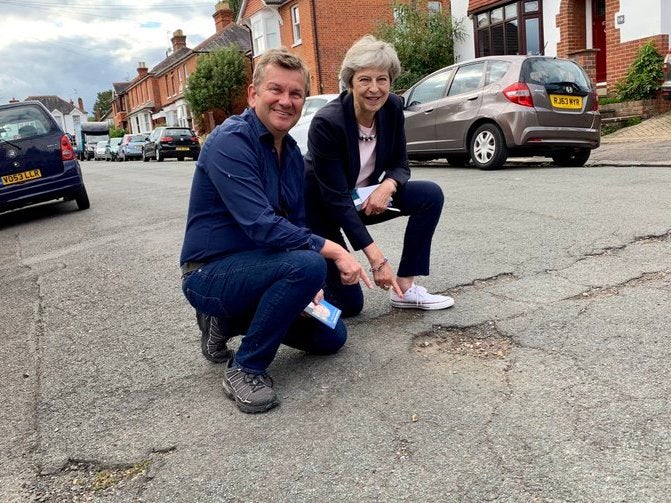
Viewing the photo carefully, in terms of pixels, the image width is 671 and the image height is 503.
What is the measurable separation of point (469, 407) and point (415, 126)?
28.8ft

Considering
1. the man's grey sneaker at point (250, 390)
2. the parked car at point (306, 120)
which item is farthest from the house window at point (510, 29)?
the man's grey sneaker at point (250, 390)

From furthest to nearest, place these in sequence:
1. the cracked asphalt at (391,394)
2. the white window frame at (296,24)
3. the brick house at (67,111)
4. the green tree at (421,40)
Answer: the brick house at (67,111) → the white window frame at (296,24) → the green tree at (421,40) → the cracked asphalt at (391,394)

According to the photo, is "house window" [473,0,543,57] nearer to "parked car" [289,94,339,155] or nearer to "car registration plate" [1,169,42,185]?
"parked car" [289,94,339,155]

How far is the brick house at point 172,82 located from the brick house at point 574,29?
67.4ft

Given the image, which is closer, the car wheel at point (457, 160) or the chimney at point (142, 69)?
the car wheel at point (457, 160)

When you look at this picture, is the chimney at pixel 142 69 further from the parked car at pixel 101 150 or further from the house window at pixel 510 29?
the house window at pixel 510 29

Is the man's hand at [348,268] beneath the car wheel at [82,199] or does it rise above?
beneath

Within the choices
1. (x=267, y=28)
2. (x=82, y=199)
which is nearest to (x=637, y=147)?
(x=82, y=199)

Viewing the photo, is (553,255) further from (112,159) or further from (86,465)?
(112,159)

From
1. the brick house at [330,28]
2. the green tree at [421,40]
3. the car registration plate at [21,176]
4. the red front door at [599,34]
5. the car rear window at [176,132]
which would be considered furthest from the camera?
the car rear window at [176,132]

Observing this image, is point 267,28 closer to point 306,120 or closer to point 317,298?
point 306,120

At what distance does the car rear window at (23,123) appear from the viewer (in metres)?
8.05

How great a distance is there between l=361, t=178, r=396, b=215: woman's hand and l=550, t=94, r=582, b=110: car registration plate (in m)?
6.53

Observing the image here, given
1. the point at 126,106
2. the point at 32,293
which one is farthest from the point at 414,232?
the point at 126,106
